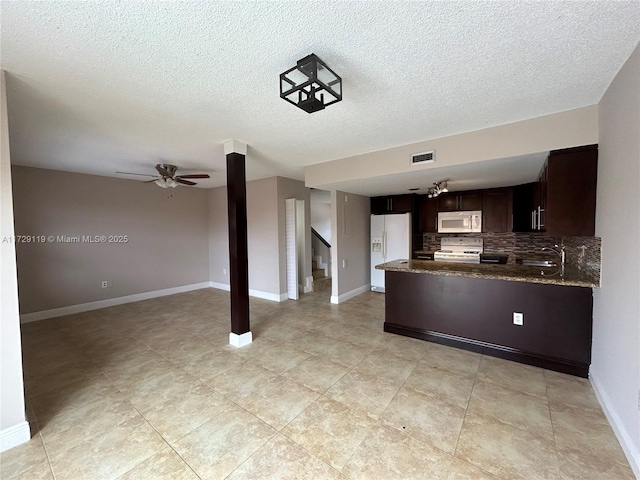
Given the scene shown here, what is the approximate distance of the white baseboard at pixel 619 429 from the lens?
1485 mm

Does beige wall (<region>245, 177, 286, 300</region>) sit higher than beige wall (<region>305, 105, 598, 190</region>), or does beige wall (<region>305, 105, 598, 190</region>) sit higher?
beige wall (<region>305, 105, 598, 190</region>)

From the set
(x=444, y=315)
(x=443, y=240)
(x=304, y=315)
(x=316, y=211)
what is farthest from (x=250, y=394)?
(x=316, y=211)

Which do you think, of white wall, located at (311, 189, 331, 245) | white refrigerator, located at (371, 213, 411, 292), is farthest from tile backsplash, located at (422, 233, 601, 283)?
white wall, located at (311, 189, 331, 245)

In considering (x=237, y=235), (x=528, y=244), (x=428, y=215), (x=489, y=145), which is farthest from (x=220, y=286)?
(x=528, y=244)

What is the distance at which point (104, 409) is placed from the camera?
2.08 metres

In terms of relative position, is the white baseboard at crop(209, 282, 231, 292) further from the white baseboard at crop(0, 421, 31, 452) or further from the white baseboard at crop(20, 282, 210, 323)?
the white baseboard at crop(0, 421, 31, 452)

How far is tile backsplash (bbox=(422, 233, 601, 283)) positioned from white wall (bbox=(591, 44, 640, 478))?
0.84 metres

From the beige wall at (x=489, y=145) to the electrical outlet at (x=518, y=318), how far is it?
5.48ft

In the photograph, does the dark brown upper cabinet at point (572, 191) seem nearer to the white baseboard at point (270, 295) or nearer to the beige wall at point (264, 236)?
the beige wall at point (264, 236)

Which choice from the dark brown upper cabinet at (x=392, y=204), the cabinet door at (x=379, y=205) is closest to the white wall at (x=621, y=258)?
the dark brown upper cabinet at (x=392, y=204)

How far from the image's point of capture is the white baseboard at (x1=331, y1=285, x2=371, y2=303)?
16.2 ft

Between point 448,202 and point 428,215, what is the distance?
455 millimetres

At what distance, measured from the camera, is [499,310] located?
9.43 ft

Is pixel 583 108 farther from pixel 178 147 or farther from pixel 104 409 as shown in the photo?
pixel 104 409
